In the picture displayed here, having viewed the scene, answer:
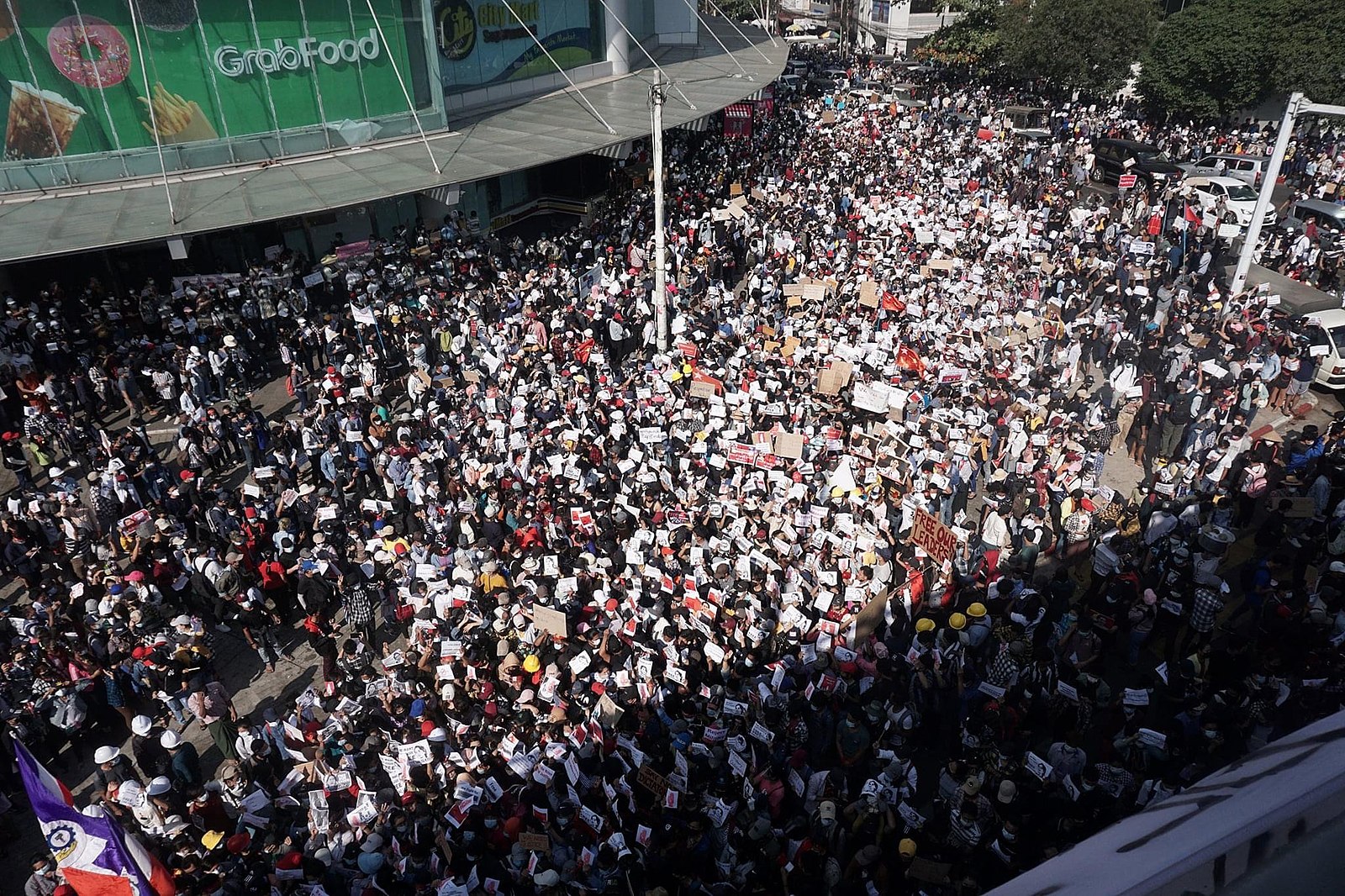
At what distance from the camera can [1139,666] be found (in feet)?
37.6

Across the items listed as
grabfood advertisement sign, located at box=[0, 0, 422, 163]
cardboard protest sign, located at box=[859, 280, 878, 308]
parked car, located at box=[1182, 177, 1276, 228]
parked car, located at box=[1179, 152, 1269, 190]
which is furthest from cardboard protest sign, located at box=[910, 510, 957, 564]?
parked car, located at box=[1179, 152, 1269, 190]

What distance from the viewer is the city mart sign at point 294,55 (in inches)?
921

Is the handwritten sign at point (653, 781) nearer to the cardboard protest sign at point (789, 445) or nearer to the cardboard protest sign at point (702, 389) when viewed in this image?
the cardboard protest sign at point (789, 445)

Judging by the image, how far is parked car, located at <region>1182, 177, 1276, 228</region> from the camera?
85.7ft

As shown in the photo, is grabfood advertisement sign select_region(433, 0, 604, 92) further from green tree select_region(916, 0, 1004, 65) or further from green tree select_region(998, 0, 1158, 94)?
green tree select_region(916, 0, 1004, 65)

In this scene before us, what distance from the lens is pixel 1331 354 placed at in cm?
1802

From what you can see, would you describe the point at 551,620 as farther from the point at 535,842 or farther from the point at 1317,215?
the point at 1317,215

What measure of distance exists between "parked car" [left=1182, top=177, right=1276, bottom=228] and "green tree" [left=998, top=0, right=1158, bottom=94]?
19586 mm

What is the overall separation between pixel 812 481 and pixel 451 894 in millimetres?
8137

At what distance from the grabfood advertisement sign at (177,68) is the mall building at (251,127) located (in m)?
0.04

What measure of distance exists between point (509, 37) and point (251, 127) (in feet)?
38.3

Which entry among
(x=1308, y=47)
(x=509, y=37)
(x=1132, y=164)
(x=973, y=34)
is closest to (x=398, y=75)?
(x=509, y=37)

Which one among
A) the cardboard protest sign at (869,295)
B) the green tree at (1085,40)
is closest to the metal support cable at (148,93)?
the cardboard protest sign at (869,295)

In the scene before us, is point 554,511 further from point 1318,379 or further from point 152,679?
point 1318,379
